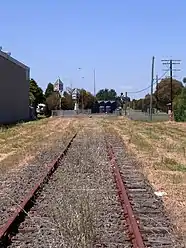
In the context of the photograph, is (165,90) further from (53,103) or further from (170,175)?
(170,175)

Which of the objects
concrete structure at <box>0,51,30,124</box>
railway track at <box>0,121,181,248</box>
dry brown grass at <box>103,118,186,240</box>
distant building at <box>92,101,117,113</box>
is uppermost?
concrete structure at <box>0,51,30,124</box>

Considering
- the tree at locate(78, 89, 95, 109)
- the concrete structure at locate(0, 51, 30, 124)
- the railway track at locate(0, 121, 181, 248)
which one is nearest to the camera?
the railway track at locate(0, 121, 181, 248)

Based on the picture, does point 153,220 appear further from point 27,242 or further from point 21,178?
point 21,178

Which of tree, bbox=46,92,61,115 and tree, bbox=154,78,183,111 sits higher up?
tree, bbox=154,78,183,111

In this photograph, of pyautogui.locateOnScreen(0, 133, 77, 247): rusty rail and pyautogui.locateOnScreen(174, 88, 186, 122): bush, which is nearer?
pyautogui.locateOnScreen(0, 133, 77, 247): rusty rail

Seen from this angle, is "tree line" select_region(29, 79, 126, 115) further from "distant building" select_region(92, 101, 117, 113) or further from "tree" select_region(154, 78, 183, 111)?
"tree" select_region(154, 78, 183, 111)

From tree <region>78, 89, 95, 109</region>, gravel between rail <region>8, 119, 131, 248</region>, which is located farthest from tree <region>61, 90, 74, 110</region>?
gravel between rail <region>8, 119, 131, 248</region>

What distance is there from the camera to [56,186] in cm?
1362

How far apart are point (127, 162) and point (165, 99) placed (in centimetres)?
11409

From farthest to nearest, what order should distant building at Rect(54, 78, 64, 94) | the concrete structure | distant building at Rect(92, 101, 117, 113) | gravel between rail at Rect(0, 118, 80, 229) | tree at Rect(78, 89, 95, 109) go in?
distant building at Rect(92, 101, 117, 113), tree at Rect(78, 89, 95, 109), distant building at Rect(54, 78, 64, 94), the concrete structure, gravel between rail at Rect(0, 118, 80, 229)

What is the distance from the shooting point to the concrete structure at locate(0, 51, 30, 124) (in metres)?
59.9

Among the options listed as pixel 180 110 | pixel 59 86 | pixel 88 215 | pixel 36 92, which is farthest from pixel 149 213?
pixel 36 92

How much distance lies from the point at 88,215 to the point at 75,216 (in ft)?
1.02

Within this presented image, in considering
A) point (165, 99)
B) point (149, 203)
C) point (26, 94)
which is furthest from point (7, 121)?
point (165, 99)
